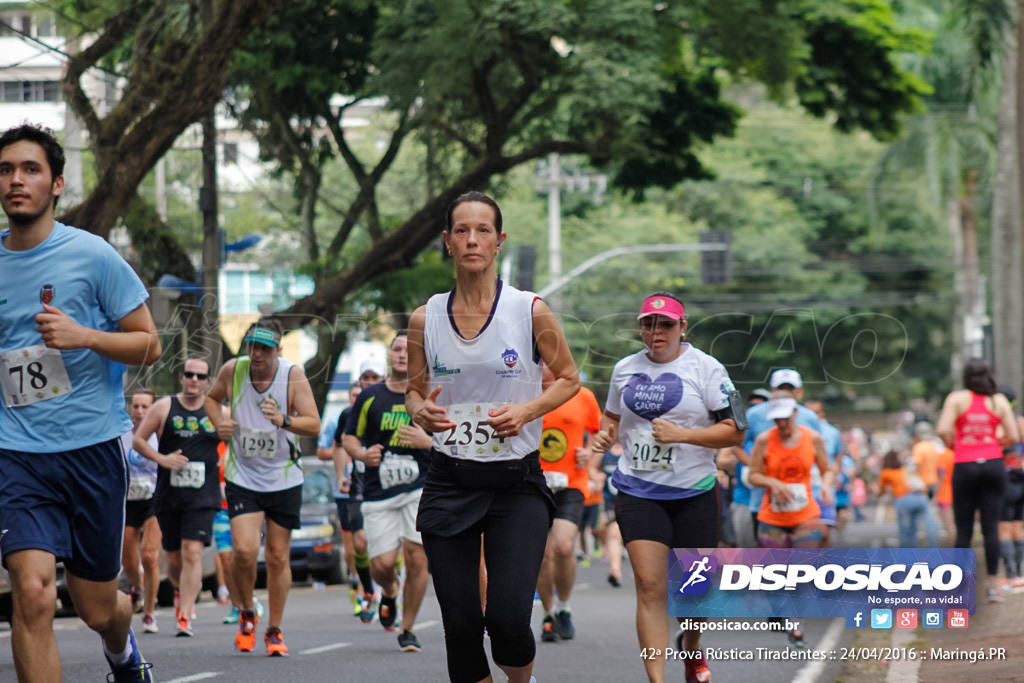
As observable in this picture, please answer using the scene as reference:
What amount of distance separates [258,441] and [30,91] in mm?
10762

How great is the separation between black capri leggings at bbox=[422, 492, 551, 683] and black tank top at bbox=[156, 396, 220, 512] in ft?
23.0

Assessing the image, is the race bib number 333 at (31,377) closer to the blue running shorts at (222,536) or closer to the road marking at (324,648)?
the road marking at (324,648)

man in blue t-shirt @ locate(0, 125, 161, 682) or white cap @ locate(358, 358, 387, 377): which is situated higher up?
man in blue t-shirt @ locate(0, 125, 161, 682)

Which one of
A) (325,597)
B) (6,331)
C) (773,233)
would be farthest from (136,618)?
(773,233)

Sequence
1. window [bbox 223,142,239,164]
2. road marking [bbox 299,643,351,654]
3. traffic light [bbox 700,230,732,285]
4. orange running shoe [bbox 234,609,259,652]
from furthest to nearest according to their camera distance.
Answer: traffic light [bbox 700,230,732,285], window [bbox 223,142,239,164], road marking [bbox 299,643,351,654], orange running shoe [bbox 234,609,259,652]

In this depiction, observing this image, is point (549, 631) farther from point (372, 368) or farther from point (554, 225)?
point (554, 225)

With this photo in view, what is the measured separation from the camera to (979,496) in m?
13.5

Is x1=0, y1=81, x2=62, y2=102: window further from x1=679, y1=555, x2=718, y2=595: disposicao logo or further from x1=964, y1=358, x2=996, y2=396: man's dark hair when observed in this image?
x1=679, y1=555, x2=718, y2=595: disposicao logo

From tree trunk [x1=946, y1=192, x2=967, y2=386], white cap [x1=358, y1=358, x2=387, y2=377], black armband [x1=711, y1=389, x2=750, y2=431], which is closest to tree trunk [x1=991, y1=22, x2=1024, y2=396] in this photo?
white cap [x1=358, y1=358, x2=387, y2=377]

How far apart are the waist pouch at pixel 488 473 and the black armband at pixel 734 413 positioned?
2124 mm

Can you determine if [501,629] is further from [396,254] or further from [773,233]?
[773,233]

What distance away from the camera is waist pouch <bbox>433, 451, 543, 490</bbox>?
6035mm

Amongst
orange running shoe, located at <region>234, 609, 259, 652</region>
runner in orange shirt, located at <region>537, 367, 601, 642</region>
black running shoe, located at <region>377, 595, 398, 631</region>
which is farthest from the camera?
black running shoe, located at <region>377, 595, 398, 631</region>

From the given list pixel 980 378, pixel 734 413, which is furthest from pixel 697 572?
pixel 980 378
